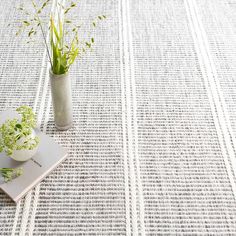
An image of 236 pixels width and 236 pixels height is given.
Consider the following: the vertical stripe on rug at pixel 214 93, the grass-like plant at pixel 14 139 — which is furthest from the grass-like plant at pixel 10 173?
the vertical stripe on rug at pixel 214 93

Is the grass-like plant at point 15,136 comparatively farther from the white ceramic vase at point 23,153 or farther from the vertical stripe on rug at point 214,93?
the vertical stripe on rug at point 214,93

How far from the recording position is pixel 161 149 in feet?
3.42

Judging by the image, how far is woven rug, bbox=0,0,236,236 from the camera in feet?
2.90

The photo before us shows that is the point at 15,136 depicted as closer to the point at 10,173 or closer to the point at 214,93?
the point at 10,173

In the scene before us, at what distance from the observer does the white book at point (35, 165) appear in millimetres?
894

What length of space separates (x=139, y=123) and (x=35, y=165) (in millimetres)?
356

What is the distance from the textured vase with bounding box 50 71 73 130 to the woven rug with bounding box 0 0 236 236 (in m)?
0.04

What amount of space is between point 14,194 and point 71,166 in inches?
7.0

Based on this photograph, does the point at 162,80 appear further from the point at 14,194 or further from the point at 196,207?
the point at 14,194

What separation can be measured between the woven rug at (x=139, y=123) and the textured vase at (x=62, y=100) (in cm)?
4

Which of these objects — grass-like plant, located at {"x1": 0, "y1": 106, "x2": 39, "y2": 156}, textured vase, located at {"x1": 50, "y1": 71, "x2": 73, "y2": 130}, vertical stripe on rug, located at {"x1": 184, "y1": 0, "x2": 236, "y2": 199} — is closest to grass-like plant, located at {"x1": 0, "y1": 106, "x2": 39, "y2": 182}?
grass-like plant, located at {"x1": 0, "y1": 106, "x2": 39, "y2": 156}

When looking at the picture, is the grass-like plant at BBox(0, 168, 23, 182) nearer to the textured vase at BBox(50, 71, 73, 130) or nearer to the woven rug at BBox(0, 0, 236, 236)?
the woven rug at BBox(0, 0, 236, 236)

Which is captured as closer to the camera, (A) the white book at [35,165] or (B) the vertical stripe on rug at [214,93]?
(A) the white book at [35,165]

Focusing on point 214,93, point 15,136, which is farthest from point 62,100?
point 214,93
